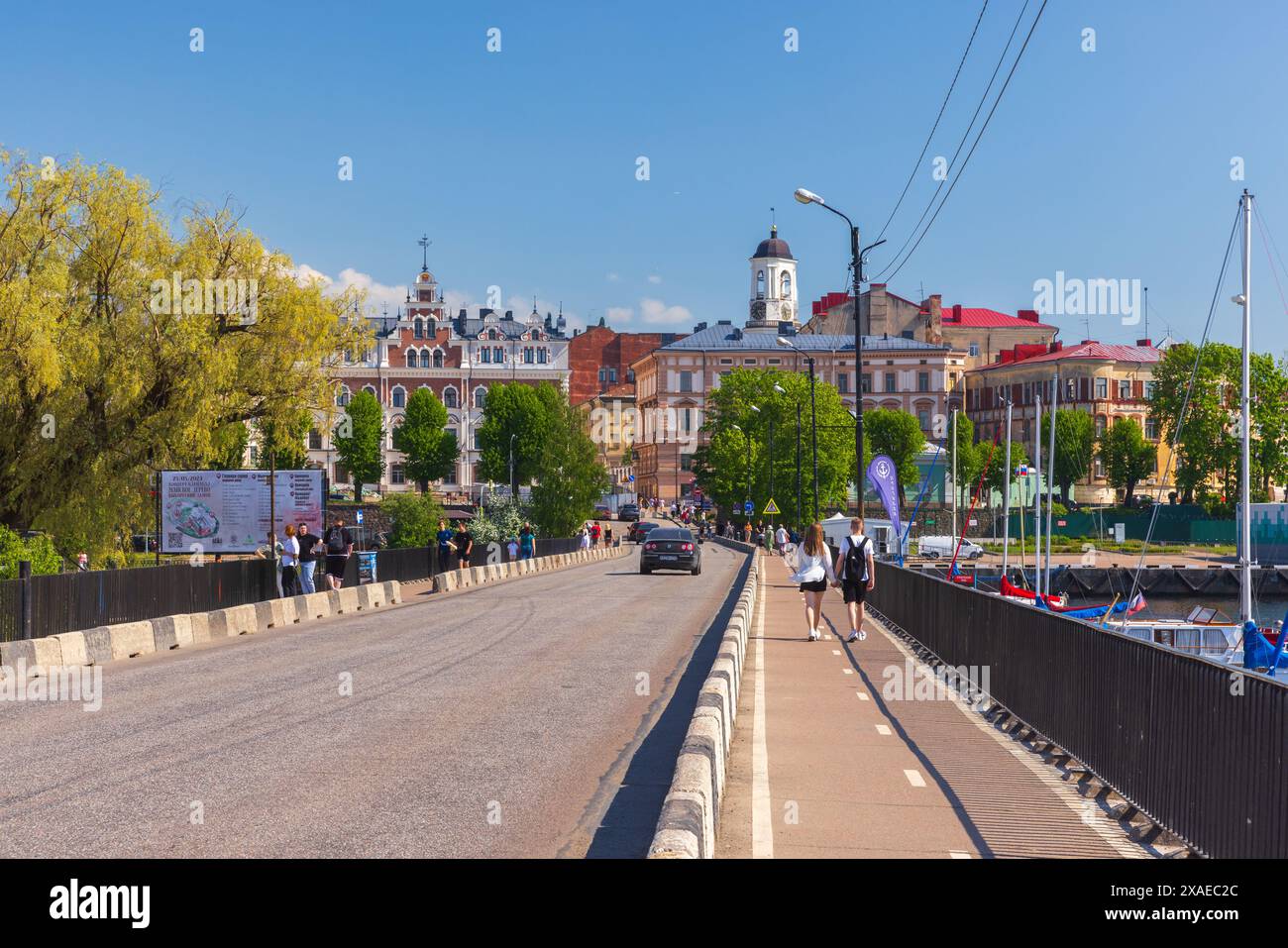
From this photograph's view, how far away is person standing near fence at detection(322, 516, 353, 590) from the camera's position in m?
32.8

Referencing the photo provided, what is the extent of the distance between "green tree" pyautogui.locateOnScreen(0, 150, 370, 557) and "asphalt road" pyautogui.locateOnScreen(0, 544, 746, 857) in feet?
41.6

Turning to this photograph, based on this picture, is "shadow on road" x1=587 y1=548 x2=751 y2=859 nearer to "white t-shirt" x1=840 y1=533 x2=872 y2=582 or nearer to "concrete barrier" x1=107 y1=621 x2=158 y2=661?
"white t-shirt" x1=840 y1=533 x2=872 y2=582

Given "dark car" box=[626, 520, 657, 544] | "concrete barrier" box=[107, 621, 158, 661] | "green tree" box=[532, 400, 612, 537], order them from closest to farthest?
"concrete barrier" box=[107, 621, 158, 661] < "green tree" box=[532, 400, 612, 537] < "dark car" box=[626, 520, 657, 544]

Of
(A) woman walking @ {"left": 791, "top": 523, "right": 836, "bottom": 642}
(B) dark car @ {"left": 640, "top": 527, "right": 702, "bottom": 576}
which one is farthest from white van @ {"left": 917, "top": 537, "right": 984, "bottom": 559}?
(A) woman walking @ {"left": 791, "top": 523, "right": 836, "bottom": 642}

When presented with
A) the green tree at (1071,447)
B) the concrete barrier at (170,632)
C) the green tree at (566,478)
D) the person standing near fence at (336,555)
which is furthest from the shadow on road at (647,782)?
the green tree at (1071,447)

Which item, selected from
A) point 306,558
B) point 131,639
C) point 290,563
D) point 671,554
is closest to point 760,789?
point 131,639

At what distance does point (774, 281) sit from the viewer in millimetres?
176625

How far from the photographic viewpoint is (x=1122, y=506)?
124 meters

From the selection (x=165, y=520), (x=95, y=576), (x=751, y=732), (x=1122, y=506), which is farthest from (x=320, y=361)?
(x=1122, y=506)

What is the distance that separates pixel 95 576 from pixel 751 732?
45.4 ft

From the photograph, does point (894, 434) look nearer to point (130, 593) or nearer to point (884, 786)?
point (130, 593)

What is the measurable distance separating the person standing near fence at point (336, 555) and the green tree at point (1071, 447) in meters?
105

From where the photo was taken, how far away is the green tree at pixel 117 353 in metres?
33.2
